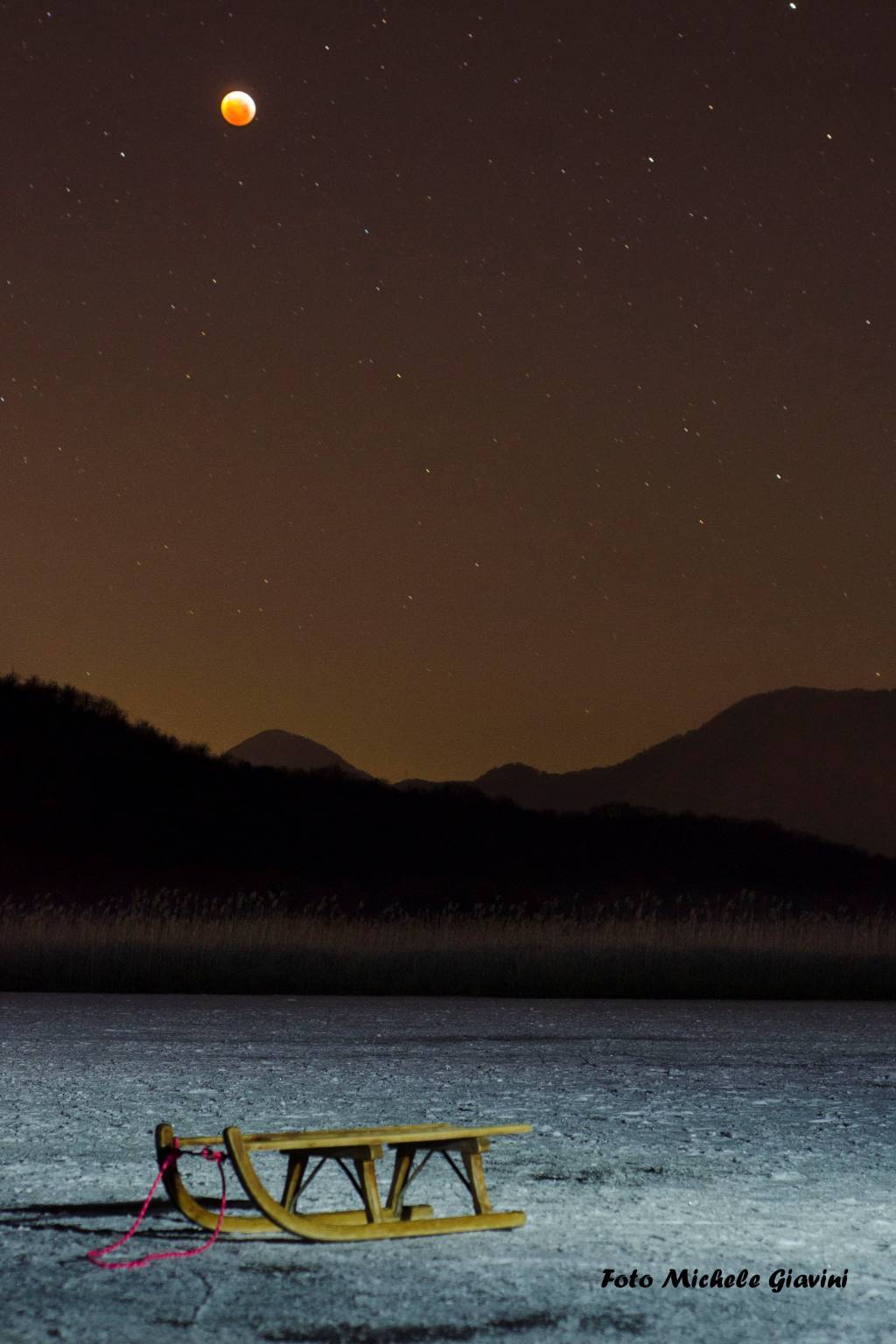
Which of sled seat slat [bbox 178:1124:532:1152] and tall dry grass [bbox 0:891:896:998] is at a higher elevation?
tall dry grass [bbox 0:891:896:998]

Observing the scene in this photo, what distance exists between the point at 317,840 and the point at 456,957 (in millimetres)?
84014

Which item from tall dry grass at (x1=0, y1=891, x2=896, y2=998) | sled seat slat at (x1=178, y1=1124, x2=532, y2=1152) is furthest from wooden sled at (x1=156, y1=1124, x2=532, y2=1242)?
tall dry grass at (x1=0, y1=891, x2=896, y2=998)

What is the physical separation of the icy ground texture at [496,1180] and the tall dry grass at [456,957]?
657cm

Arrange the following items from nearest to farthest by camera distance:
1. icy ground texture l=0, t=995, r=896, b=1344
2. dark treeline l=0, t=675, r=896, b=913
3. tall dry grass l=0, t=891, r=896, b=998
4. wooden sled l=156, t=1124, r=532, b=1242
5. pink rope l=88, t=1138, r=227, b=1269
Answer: icy ground texture l=0, t=995, r=896, b=1344 → pink rope l=88, t=1138, r=227, b=1269 → wooden sled l=156, t=1124, r=532, b=1242 → tall dry grass l=0, t=891, r=896, b=998 → dark treeline l=0, t=675, r=896, b=913

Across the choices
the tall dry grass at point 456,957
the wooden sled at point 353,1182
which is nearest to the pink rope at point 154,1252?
the wooden sled at point 353,1182

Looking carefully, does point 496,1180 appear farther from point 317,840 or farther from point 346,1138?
point 317,840

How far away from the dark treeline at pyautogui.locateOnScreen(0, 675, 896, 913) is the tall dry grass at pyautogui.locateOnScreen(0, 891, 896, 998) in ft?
230

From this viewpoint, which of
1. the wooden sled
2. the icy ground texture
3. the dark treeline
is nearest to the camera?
the icy ground texture

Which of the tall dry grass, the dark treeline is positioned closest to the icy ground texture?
the tall dry grass

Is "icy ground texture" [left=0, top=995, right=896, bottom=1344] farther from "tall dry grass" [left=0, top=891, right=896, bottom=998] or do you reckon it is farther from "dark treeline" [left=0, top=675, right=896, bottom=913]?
"dark treeline" [left=0, top=675, right=896, bottom=913]

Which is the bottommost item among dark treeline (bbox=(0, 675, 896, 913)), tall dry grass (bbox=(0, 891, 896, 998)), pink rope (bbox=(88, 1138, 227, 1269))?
pink rope (bbox=(88, 1138, 227, 1269))

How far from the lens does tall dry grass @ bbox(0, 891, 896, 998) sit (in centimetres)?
2159

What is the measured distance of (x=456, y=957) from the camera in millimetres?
23078

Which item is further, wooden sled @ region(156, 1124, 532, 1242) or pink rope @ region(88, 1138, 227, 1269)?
wooden sled @ region(156, 1124, 532, 1242)
